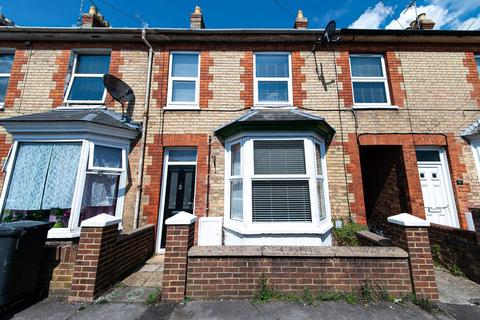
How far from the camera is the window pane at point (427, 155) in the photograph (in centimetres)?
582

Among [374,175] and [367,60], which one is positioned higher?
[367,60]

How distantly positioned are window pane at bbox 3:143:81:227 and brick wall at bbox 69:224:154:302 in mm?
1831

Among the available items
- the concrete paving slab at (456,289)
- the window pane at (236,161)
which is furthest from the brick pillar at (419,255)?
the window pane at (236,161)

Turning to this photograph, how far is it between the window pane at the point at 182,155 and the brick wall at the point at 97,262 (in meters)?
2.46

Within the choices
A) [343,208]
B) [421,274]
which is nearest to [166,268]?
[421,274]

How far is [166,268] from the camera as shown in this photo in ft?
10.3

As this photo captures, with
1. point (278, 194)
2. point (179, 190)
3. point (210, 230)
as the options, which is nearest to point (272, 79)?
point (278, 194)

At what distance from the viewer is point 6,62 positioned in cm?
643

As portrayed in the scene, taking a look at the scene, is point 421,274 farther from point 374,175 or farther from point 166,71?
point 166,71

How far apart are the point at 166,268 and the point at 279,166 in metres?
3.01

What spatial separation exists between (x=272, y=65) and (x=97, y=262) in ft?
21.0

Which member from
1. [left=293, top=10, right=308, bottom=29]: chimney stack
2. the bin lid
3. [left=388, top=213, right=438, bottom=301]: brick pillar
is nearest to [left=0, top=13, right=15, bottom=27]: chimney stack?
the bin lid

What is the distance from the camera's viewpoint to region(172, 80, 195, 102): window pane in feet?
20.4

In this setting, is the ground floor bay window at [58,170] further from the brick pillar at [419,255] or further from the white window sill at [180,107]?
the brick pillar at [419,255]
